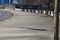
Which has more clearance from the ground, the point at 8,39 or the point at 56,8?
the point at 56,8

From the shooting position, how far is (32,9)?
15719mm

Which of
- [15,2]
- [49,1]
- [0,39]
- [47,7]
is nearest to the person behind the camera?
Answer: [0,39]

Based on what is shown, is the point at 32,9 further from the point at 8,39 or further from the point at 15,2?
the point at 8,39

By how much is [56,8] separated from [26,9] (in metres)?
13.9

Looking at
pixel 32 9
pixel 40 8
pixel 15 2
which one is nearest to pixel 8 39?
pixel 40 8

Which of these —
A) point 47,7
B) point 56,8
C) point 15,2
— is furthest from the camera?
point 15,2

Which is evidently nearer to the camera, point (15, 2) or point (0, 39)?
point (0, 39)

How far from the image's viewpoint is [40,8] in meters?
14.0

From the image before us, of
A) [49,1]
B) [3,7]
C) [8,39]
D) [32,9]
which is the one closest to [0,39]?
[8,39]

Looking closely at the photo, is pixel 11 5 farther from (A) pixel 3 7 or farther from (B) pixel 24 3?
(B) pixel 24 3

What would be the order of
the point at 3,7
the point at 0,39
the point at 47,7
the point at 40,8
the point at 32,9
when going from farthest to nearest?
the point at 3,7
the point at 32,9
the point at 40,8
the point at 47,7
the point at 0,39

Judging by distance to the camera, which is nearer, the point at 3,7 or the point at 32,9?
the point at 32,9

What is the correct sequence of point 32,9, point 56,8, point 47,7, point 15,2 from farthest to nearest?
point 15,2
point 32,9
point 47,7
point 56,8

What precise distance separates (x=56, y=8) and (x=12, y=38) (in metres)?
1.93
